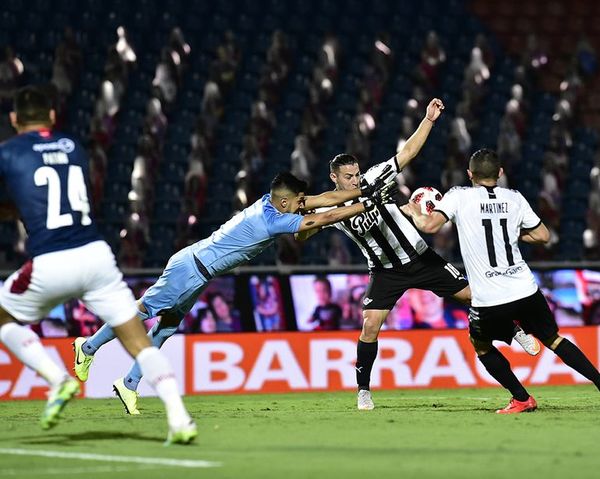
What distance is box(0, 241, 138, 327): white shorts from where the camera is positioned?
269 inches

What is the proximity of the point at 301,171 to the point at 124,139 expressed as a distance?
2605mm

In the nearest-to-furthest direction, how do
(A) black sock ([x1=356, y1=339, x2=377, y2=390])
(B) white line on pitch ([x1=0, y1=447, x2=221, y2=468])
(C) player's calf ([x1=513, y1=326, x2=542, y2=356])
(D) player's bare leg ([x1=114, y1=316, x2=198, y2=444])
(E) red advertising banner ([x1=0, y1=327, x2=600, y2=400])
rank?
1. (B) white line on pitch ([x1=0, y1=447, x2=221, y2=468])
2. (D) player's bare leg ([x1=114, y1=316, x2=198, y2=444])
3. (C) player's calf ([x1=513, y1=326, x2=542, y2=356])
4. (A) black sock ([x1=356, y1=339, x2=377, y2=390])
5. (E) red advertising banner ([x1=0, y1=327, x2=600, y2=400])

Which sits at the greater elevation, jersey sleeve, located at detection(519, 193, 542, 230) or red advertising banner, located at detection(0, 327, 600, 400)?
jersey sleeve, located at detection(519, 193, 542, 230)

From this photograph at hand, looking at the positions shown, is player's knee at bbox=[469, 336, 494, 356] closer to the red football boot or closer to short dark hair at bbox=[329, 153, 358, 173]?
the red football boot

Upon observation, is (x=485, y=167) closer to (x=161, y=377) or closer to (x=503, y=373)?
(x=503, y=373)

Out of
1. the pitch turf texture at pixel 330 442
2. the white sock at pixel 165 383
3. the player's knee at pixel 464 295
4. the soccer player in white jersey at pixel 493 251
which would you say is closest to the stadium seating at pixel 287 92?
the player's knee at pixel 464 295

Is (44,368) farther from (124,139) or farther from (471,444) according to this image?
(124,139)

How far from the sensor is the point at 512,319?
8992 mm

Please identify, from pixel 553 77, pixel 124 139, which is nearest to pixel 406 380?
pixel 124 139

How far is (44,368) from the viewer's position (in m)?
7.05

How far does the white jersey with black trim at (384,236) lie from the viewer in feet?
33.4

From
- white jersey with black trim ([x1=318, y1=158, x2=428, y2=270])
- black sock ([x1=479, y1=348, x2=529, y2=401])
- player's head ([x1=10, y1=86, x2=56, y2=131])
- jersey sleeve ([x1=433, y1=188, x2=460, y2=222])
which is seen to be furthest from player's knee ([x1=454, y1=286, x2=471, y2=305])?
player's head ([x1=10, y1=86, x2=56, y2=131])

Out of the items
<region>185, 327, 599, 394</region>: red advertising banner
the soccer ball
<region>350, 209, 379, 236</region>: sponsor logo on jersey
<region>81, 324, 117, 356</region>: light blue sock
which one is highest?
A: the soccer ball

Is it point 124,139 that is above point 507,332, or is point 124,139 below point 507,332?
above
